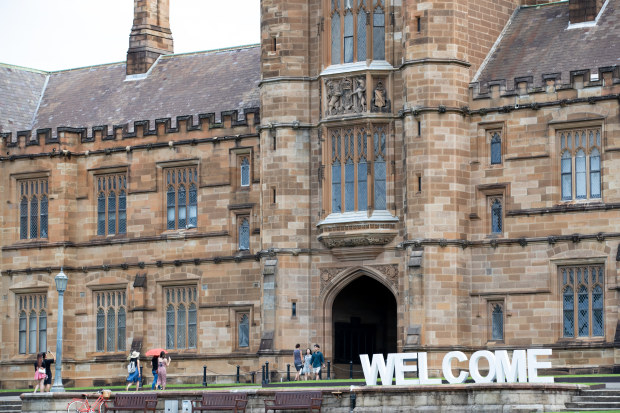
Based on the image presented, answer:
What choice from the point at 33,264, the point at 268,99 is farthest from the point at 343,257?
the point at 33,264

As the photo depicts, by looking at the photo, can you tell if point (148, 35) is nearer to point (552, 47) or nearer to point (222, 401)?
point (552, 47)

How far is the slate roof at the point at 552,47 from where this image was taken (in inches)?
2468

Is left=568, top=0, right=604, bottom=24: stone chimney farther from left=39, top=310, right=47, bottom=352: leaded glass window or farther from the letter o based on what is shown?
left=39, top=310, right=47, bottom=352: leaded glass window

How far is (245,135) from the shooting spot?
68438mm

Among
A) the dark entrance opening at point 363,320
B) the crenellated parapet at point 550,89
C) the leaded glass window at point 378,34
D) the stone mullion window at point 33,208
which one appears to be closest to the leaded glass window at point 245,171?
the dark entrance opening at point 363,320

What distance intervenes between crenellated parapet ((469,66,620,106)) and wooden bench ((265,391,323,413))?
15.6 metres

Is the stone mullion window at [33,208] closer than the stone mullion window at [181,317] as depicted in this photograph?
No

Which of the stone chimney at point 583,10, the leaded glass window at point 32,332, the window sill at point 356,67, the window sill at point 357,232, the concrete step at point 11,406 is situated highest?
the stone chimney at point 583,10

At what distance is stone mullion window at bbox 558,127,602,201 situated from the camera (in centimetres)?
6081

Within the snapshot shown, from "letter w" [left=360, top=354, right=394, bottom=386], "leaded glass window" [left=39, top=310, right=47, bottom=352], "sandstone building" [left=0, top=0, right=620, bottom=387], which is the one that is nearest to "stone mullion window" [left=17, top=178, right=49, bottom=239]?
"sandstone building" [left=0, top=0, right=620, bottom=387]

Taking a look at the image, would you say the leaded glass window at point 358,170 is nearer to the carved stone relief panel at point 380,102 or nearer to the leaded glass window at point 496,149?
the carved stone relief panel at point 380,102

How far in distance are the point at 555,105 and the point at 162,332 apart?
19.2 metres

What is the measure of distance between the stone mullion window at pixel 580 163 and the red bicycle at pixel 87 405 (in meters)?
18.0

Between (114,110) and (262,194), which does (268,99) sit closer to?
(262,194)
